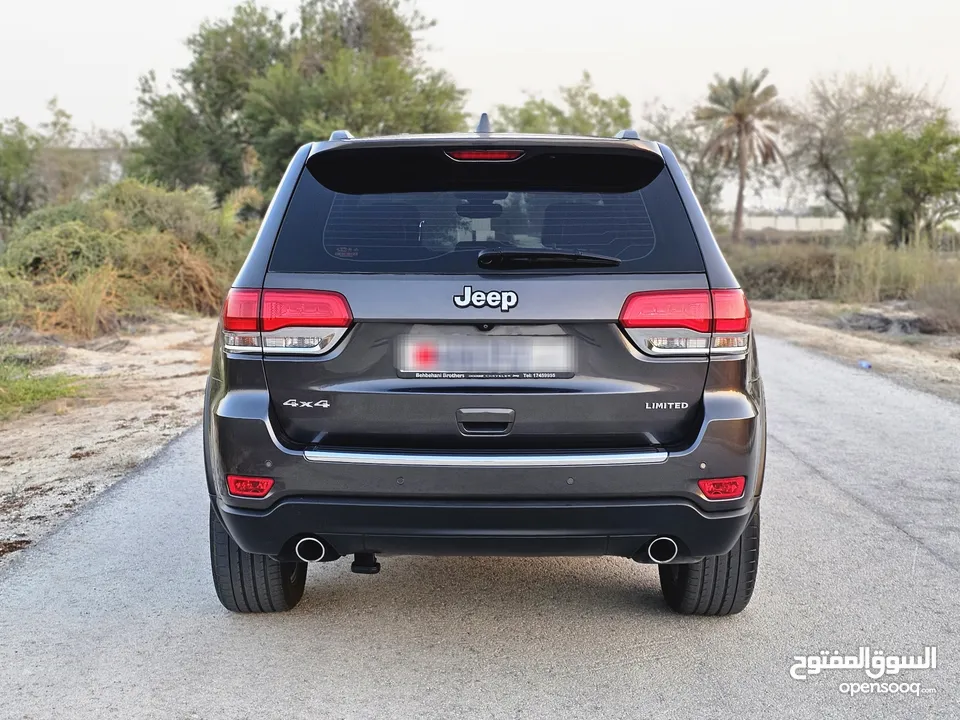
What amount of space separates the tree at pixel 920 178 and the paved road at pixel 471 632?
1261 inches

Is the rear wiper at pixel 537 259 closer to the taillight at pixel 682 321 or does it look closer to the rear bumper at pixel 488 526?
the taillight at pixel 682 321

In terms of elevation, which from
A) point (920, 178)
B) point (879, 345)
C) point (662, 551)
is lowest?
point (879, 345)

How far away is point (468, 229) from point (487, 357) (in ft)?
1.55

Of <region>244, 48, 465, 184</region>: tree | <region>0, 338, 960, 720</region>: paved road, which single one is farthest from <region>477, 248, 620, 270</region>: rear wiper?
<region>244, 48, 465, 184</region>: tree

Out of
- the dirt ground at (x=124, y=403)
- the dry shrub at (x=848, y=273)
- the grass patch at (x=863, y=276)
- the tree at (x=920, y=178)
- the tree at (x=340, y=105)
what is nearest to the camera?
the dirt ground at (x=124, y=403)

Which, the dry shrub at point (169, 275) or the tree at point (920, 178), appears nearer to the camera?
the dry shrub at point (169, 275)

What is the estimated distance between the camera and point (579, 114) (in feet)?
226

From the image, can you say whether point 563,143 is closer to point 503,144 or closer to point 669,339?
point 503,144

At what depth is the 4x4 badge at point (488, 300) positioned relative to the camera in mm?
3143

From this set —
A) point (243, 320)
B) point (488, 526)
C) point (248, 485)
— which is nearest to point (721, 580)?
point (488, 526)

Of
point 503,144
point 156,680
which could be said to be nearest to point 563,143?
point 503,144

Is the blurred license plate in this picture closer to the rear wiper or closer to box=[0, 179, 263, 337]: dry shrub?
the rear wiper

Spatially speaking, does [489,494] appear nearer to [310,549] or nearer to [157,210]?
[310,549]

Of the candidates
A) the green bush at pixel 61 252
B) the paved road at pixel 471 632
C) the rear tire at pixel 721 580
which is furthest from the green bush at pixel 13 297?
the rear tire at pixel 721 580
